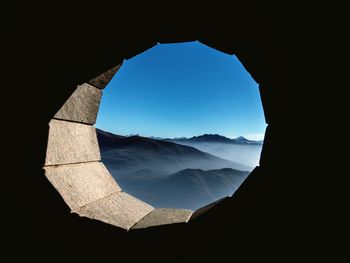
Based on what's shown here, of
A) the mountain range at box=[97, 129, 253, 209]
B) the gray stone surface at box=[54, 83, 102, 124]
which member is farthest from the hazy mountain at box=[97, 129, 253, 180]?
the gray stone surface at box=[54, 83, 102, 124]

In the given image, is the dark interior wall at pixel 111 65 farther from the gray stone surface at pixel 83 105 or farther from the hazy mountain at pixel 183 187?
the hazy mountain at pixel 183 187

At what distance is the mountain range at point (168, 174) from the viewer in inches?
1440

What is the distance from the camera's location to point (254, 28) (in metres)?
1.41

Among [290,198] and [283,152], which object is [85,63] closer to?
[283,152]

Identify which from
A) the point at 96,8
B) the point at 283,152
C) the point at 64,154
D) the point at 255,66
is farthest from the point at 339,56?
the point at 64,154

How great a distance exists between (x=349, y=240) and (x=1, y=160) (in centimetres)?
222

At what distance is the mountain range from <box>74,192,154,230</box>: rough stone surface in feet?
98.2

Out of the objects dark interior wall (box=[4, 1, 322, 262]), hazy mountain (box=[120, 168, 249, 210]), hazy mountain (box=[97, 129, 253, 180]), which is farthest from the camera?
hazy mountain (box=[120, 168, 249, 210])

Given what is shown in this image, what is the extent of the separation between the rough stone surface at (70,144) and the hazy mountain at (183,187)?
127 ft

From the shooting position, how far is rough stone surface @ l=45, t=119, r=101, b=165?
1962 mm

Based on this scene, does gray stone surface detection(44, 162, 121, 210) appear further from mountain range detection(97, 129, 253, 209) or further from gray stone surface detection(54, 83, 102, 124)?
mountain range detection(97, 129, 253, 209)

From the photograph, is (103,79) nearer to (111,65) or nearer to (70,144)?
(70,144)

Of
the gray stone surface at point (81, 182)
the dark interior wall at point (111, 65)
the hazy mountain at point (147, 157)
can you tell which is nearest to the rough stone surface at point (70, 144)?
the gray stone surface at point (81, 182)

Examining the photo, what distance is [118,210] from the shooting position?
2260 mm
